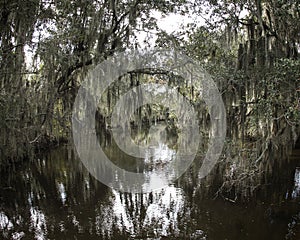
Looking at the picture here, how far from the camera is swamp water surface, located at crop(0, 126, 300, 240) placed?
18.7 feet

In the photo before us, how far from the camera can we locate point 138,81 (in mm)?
9188

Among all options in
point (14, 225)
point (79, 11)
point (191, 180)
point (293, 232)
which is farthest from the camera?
point (191, 180)

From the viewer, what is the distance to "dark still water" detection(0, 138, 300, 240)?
569cm

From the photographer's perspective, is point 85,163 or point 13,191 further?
point 85,163

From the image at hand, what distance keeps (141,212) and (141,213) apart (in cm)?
5

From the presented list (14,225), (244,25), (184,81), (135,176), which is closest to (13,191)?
(14,225)

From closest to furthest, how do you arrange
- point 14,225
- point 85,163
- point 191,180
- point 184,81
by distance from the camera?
1. point 14,225
2. point 191,180
3. point 184,81
4. point 85,163

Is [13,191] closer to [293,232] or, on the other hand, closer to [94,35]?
[94,35]

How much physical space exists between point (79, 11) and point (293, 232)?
21.0 ft

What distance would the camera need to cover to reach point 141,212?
6.80 m

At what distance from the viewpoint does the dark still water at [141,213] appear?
18.7ft

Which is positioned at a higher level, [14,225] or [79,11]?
[79,11]

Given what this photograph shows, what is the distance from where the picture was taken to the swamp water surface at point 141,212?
5.69 metres

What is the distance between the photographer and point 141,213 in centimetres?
674
